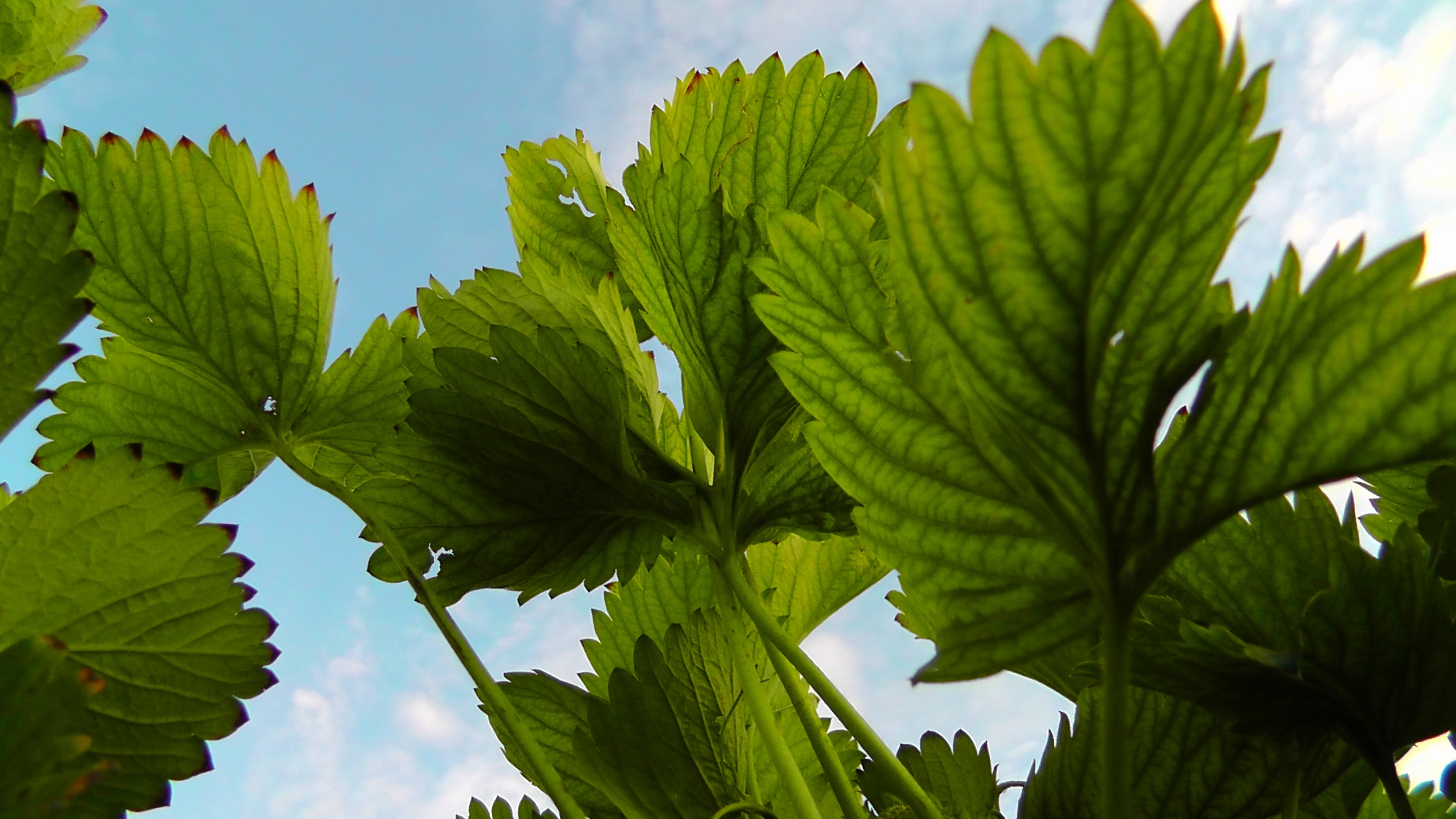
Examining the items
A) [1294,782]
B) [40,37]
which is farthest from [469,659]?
[40,37]

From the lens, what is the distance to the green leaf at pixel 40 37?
716mm

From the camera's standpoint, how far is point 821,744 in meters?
0.59

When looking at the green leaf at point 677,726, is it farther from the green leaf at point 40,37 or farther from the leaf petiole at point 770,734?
the green leaf at point 40,37

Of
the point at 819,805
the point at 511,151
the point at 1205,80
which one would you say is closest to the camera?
the point at 1205,80

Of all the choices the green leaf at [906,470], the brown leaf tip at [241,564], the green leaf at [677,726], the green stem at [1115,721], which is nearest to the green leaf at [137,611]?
the brown leaf tip at [241,564]

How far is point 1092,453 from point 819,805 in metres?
0.46

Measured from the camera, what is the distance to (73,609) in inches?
18.8

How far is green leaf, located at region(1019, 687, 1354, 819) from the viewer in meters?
0.51

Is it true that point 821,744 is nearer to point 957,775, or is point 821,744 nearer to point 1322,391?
point 957,775

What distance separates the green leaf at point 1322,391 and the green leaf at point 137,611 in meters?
0.48

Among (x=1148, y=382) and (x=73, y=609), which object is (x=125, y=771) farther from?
(x=1148, y=382)

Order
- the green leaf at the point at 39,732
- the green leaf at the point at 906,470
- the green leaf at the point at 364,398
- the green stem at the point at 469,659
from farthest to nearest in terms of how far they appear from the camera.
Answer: the green leaf at the point at 364,398 < the green stem at the point at 469,659 < the green leaf at the point at 906,470 < the green leaf at the point at 39,732

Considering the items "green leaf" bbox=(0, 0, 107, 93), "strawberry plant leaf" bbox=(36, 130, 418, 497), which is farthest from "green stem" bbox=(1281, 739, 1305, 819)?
"green leaf" bbox=(0, 0, 107, 93)

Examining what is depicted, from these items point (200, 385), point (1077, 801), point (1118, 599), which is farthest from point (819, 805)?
point (200, 385)
